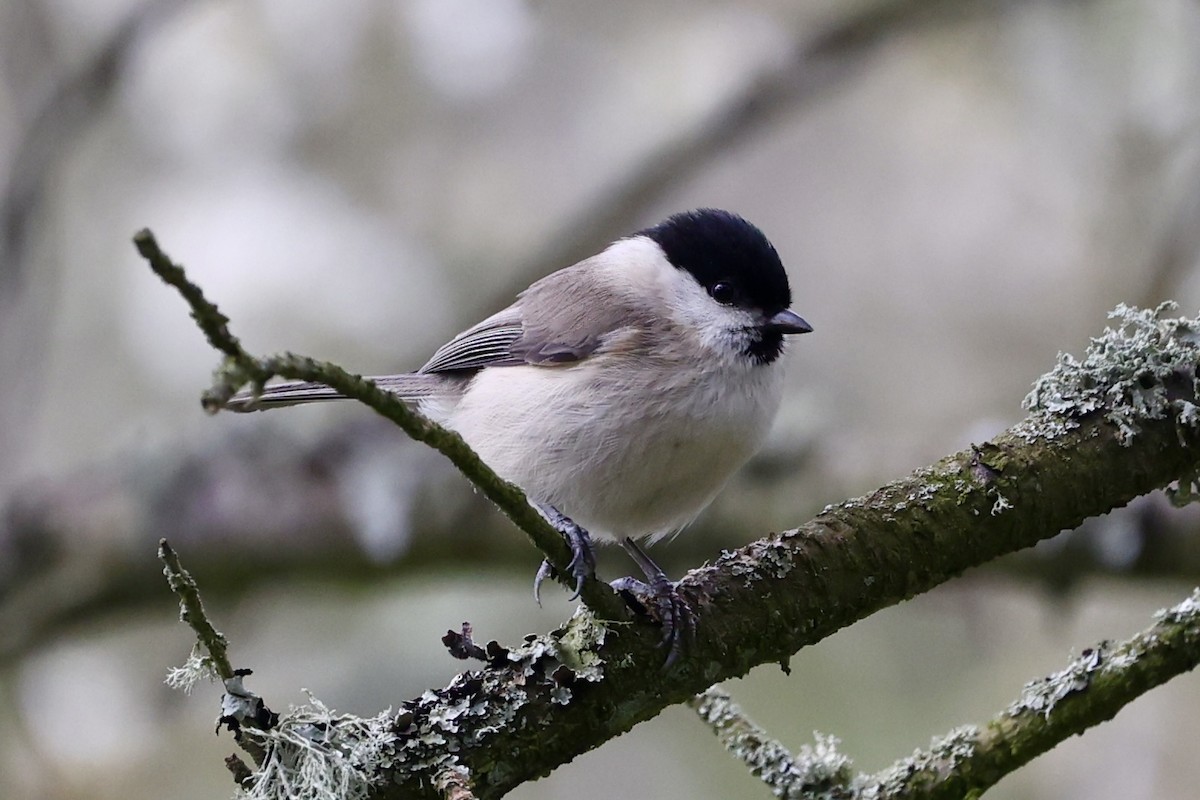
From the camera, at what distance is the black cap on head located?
8.77 ft

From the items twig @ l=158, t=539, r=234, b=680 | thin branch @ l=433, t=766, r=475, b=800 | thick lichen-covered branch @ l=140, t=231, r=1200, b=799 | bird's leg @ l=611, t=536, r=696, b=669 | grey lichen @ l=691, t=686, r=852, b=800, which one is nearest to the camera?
twig @ l=158, t=539, r=234, b=680

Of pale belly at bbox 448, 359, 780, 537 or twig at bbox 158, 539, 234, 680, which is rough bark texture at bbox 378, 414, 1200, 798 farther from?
pale belly at bbox 448, 359, 780, 537

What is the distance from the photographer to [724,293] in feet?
8.92

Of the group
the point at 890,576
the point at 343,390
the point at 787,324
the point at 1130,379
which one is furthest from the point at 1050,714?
the point at 343,390

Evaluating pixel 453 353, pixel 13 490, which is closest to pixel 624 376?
pixel 453 353

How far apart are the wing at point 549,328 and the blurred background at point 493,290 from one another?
2.13ft

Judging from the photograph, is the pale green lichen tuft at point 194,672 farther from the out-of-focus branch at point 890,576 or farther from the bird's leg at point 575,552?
the bird's leg at point 575,552

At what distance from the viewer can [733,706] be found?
6.78 feet

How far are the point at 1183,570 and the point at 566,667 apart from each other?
2226 mm

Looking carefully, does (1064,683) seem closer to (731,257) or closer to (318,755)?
(318,755)

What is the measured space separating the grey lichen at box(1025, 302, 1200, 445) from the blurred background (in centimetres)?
116

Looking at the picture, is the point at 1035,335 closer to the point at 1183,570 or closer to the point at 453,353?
the point at 1183,570

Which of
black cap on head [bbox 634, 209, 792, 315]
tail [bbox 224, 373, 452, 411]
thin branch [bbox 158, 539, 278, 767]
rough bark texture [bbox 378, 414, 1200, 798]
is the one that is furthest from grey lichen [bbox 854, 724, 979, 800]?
tail [bbox 224, 373, 452, 411]

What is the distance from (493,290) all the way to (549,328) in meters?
1.49
